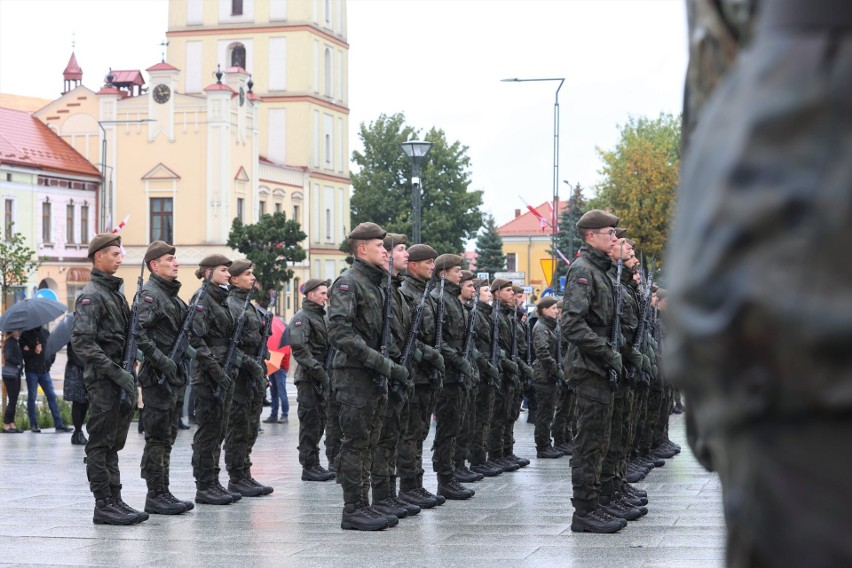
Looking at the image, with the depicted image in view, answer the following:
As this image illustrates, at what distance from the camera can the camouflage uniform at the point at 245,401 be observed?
1336 cm

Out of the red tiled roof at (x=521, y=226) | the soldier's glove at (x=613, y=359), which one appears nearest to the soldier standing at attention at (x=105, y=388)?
the soldier's glove at (x=613, y=359)

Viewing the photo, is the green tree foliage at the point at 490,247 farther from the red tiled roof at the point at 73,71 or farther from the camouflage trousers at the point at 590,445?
the camouflage trousers at the point at 590,445

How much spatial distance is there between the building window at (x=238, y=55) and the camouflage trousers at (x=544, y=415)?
239ft

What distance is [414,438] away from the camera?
40.8 feet

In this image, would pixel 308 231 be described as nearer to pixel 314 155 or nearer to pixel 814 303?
pixel 314 155

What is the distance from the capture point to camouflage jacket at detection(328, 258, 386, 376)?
10555 millimetres

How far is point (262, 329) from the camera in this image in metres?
14.3

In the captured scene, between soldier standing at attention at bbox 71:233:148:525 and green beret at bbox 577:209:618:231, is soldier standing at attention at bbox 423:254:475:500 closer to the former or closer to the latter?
green beret at bbox 577:209:618:231

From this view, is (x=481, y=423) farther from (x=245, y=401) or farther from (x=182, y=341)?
(x=182, y=341)

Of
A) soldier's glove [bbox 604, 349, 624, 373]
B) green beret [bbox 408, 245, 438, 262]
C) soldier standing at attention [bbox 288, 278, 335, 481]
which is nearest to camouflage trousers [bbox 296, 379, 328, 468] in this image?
soldier standing at attention [bbox 288, 278, 335, 481]

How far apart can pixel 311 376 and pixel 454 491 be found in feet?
11.0

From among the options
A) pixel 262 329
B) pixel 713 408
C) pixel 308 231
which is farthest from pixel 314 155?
pixel 713 408

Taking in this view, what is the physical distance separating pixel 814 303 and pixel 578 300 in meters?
8.85

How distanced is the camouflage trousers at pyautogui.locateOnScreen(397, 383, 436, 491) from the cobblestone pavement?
429mm
